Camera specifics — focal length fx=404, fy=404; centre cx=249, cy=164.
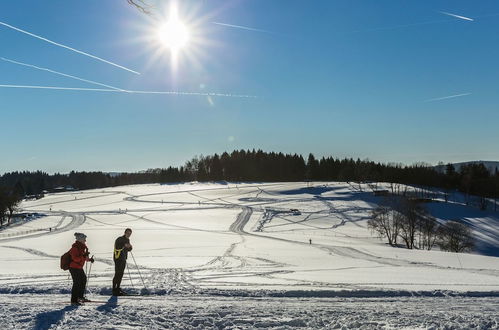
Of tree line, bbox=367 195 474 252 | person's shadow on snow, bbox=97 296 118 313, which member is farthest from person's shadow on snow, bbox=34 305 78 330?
tree line, bbox=367 195 474 252

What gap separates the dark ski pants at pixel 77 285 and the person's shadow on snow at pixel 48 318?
83 cm

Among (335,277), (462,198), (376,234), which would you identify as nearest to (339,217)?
(376,234)

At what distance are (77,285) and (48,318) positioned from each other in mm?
1779

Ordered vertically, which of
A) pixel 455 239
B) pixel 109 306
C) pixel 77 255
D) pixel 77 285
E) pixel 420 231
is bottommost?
pixel 455 239

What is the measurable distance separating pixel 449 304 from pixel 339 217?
74113 mm

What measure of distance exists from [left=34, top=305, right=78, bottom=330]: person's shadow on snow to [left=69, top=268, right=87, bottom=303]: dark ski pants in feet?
2.72

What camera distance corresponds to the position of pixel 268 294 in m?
11.4

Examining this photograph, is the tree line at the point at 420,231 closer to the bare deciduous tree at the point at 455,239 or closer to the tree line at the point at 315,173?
the bare deciduous tree at the point at 455,239

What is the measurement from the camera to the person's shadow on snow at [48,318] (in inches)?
319

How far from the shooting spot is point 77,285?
10.3 metres

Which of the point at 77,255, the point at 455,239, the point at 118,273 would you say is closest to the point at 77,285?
the point at 77,255

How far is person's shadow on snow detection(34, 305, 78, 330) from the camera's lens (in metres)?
8.11

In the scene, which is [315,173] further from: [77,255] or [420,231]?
[77,255]

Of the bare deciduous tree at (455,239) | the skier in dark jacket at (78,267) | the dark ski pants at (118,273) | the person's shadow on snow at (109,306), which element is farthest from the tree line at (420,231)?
the skier in dark jacket at (78,267)
